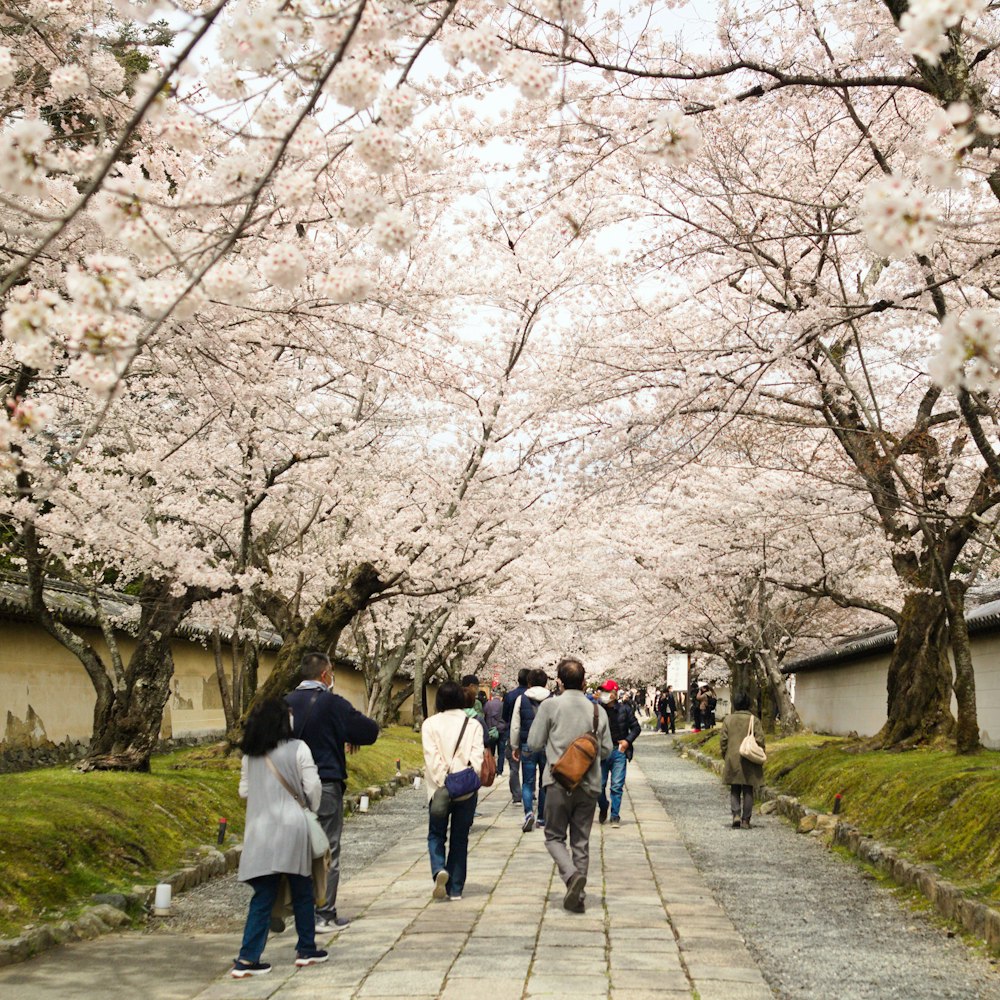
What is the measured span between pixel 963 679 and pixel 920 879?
4998mm

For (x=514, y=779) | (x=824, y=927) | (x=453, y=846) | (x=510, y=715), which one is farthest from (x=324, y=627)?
(x=824, y=927)

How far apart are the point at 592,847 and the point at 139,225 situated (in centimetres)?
964

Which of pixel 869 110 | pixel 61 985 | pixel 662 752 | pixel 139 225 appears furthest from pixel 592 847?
pixel 662 752

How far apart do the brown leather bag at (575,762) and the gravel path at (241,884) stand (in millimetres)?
1844

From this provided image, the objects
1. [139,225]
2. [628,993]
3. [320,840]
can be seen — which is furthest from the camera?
[320,840]

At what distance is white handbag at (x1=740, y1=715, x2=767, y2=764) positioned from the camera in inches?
550

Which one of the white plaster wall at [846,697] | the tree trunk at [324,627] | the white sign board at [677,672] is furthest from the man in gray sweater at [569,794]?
the white sign board at [677,672]

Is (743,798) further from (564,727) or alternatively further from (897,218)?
(897,218)

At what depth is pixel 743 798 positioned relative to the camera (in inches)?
562

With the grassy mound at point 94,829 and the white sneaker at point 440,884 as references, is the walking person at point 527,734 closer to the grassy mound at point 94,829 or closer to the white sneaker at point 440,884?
the grassy mound at point 94,829

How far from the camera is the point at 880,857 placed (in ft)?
34.7

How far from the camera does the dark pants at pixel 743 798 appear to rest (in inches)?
562

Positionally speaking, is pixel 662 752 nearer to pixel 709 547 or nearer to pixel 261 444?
pixel 709 547

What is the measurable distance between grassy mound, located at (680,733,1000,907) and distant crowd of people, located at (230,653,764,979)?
2831 mm
